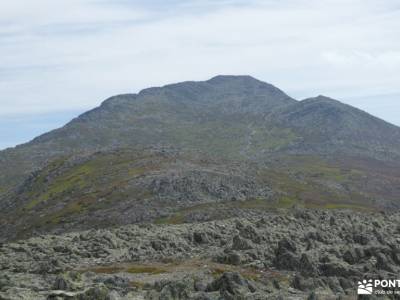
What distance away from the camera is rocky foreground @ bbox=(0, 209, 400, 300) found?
5075 cm

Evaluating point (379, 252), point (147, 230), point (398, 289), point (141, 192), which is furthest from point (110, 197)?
point (398, 289)

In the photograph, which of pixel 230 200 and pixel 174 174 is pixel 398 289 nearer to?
pixel 230 200

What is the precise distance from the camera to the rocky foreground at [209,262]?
50750 mm

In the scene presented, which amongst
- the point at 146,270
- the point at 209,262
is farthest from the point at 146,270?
the point at 209,262

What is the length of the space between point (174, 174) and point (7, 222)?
176ft

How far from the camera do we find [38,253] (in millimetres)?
84062

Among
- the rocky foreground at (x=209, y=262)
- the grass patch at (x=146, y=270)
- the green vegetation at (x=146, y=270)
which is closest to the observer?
the rocky foreground at (x=209, y=262)

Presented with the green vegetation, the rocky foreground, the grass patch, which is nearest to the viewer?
the rocky foreground

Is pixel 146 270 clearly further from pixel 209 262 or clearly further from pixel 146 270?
pixel 209 262

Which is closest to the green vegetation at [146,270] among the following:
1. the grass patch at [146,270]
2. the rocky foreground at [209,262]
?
the grass patch at [146,270]

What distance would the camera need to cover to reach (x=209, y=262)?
78062 millimetres

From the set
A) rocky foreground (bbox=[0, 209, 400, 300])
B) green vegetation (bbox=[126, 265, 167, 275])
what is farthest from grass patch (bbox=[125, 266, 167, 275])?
rocky foreground (bbox=[0, 209, 400, 300])

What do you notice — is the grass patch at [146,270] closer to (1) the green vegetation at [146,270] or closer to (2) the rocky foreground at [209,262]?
(1) the green vegetation at [146,270]

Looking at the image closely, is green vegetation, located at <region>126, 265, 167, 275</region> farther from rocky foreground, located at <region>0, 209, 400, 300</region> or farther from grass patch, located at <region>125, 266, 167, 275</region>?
rocky foreground, located at <region>0, 209, 400, 300</region>
